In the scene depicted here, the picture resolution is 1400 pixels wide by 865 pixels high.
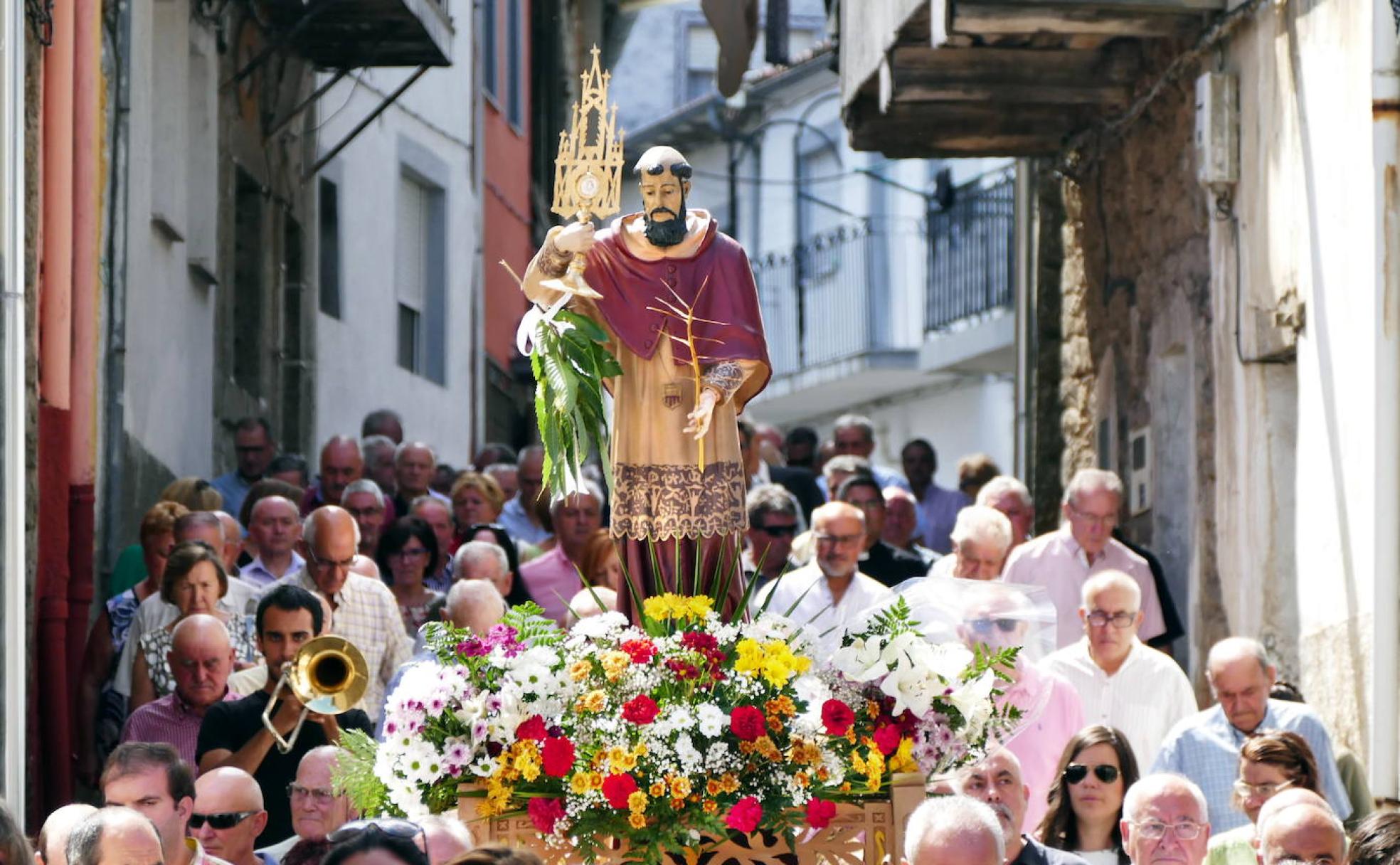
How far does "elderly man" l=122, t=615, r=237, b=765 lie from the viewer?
33.1 ft

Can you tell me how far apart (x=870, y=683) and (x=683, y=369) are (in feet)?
3.60

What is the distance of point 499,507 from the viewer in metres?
14.6

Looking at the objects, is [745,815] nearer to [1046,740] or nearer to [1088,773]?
[1088,773]

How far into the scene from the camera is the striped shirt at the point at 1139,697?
10867 mm

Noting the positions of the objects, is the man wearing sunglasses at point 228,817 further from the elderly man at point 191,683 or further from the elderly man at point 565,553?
the elderly man at point 565,553

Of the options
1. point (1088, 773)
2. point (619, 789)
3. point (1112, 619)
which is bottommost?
point (1088, 773)

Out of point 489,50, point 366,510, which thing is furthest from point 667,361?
point 489,50

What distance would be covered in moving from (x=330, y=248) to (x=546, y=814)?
44.0 feet

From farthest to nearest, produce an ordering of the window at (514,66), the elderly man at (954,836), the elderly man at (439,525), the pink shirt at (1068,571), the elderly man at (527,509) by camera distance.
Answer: the window at (514,66)
the elderly man at (527,509)
the elderly man at (439,525)
the pink shirt at (1068,571)
the elderly man at (954,836)

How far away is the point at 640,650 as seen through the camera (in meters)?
7.68

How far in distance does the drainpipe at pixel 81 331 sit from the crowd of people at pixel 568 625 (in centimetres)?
25

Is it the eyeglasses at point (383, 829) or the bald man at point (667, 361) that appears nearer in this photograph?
the eyeglasses at point (383, 829)

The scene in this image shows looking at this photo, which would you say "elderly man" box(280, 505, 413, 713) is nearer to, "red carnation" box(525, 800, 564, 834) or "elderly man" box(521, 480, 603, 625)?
"elderly man" box(521, 480, 603, 625)

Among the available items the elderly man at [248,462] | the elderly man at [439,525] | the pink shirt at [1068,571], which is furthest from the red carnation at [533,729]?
the elderly man at [248,462]
